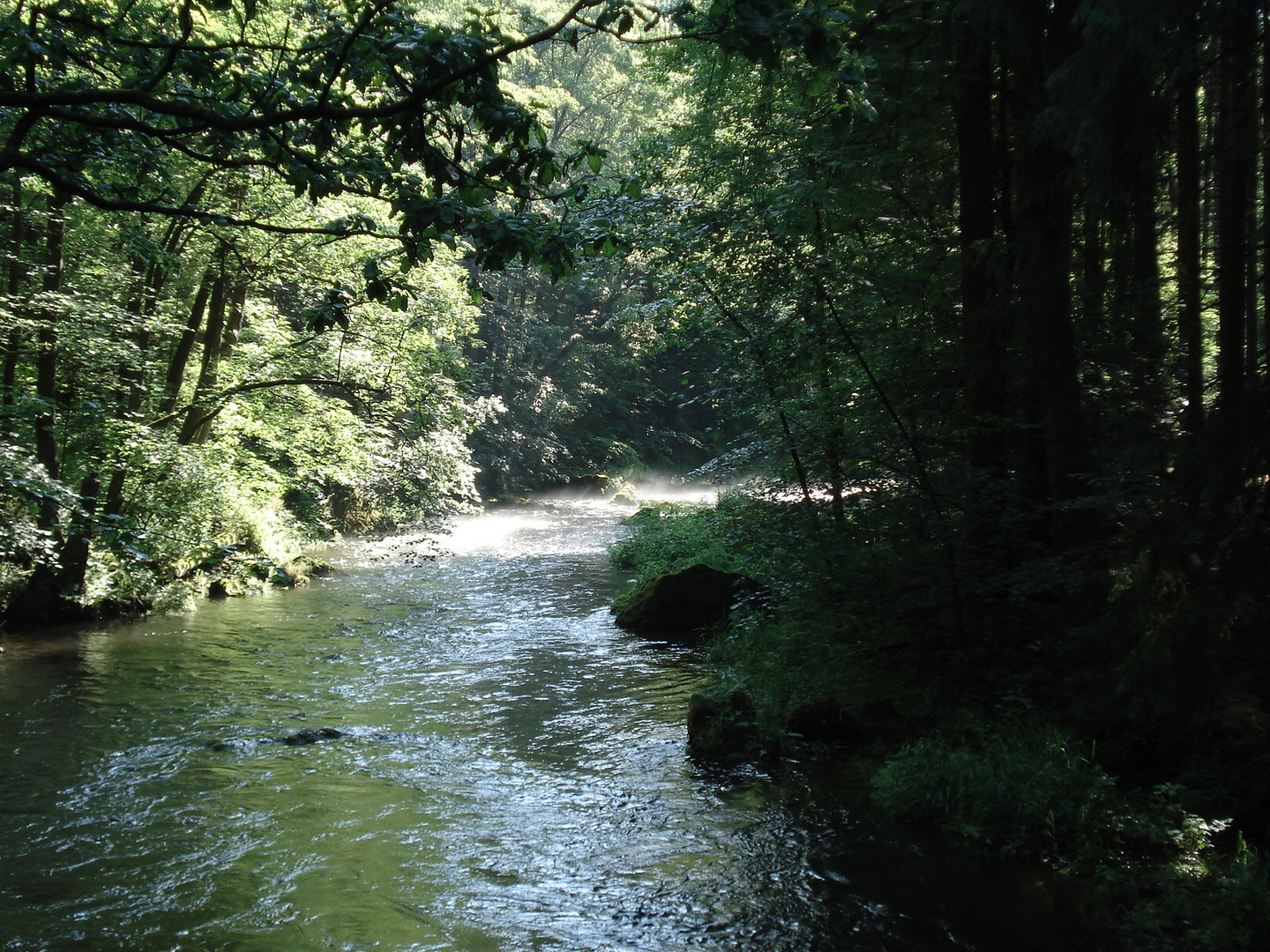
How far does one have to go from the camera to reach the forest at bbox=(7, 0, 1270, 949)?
4.45m

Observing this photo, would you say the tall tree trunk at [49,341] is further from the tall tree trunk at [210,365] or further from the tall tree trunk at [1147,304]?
the tall tree trunk at [1147,304]

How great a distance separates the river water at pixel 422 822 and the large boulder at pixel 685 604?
3.88ft

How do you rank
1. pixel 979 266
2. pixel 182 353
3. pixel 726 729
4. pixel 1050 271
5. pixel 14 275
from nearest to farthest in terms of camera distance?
pixel 1050 271 < pixel 726 729 < pixel 979 266 < pixel 14 275 < pixel 182 353

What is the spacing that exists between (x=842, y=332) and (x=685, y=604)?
18.4ft

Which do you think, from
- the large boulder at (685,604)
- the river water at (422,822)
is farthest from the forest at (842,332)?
the large boulder at (685,604)

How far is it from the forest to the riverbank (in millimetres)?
29

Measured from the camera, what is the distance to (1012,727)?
6.72m

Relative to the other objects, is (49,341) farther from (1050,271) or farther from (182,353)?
(1050,271)

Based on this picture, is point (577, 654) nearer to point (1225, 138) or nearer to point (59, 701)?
point (59, 701)

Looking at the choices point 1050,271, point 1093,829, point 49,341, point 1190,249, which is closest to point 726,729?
point 1093,829

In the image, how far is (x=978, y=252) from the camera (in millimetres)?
8172

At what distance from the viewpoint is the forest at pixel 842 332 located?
→ 14.6 ft

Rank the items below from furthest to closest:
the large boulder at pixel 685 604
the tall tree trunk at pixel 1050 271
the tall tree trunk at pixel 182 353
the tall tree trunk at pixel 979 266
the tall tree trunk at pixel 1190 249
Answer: the tall tree trunk at pixel 182 353 < the large boulder at pixel 685 604 < the tall tree trunk at pixel 979 266 < the tall tree trunk at pixel 1050 271 < the tall tree trunk at pixel 1190 249

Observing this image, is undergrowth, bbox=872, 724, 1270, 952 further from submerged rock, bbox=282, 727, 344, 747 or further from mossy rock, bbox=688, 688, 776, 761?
submerged rock, bbox=282, 727, 344, 747
